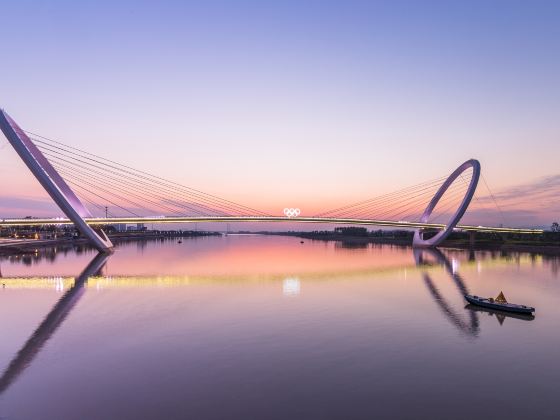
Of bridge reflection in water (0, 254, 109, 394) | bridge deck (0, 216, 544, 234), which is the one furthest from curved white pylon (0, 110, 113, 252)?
bridge reflection in water (0, 254, 109, 394)

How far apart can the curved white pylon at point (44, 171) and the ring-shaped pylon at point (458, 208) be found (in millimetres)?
55240

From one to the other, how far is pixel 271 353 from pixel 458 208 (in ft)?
201

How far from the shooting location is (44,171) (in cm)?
4200

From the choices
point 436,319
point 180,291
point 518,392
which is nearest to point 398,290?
point 436,319

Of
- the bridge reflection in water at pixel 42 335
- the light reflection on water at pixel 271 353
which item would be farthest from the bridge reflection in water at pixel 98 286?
the light reflection on water at pixel 271 353

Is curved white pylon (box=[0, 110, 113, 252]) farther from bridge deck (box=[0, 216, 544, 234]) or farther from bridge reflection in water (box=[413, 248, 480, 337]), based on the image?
bridge reflection in water (box=[413, 248, 480, 337])

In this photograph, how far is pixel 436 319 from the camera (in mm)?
21750

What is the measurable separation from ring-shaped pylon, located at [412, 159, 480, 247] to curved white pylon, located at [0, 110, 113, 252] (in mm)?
55240

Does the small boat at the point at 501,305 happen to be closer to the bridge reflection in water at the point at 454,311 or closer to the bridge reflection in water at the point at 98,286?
the bridge reflection in water at the point at 98,286

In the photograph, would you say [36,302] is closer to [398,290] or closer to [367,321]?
[367,321]

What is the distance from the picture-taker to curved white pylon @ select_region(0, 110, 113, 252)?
133ft

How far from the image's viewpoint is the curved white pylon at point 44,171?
40.7 meters

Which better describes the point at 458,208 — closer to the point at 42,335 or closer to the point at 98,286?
the point at 98,286

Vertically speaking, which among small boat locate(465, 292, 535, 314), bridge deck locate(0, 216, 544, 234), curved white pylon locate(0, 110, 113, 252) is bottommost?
small boat locate(465, 292, 535, 314)
